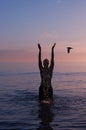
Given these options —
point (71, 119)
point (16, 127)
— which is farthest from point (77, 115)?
→ point (16, 127)

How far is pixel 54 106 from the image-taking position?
20.6 meters

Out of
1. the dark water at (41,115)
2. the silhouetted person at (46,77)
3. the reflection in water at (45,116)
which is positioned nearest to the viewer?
the reflection in water at (45,116)

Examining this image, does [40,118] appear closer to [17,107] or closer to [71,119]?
[71,119]

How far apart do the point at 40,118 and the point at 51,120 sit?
2.17 ft

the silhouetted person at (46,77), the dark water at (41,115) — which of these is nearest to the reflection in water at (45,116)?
the dark water at (41,115)

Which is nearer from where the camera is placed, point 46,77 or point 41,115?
point 41,115

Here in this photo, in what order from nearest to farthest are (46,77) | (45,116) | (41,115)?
(45,116) → (41,115) → (46,77)

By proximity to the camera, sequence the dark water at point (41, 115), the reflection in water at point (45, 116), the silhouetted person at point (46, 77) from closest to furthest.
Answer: the reflection in water at point (45, 116) → the dark water at point (41, 115) → the silhouetted person at point (46, 77)

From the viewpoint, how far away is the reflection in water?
15584 mm

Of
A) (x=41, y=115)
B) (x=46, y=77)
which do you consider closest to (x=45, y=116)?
(x=41, y=115)

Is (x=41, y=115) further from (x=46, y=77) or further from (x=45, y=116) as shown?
(x=46, y=77)

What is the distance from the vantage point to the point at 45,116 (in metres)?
17.8

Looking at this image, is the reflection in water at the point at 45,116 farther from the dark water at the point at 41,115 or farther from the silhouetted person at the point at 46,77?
the silhouetted person at the point at 46,77

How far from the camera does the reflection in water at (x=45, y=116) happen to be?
15584mm
